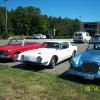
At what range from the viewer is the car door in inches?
503

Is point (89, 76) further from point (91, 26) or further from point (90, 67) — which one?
point (91, 26)

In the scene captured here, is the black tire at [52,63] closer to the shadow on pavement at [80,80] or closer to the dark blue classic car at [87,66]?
the shadow on pavement at [80,80]

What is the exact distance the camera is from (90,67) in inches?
353

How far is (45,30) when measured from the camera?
303 ft

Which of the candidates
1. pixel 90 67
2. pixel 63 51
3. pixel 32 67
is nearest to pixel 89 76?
pixel 90 67

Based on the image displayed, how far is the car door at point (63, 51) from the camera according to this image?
12.8 meters

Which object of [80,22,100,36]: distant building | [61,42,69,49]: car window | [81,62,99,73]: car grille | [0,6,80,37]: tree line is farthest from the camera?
[0,6,80,37]: tree line

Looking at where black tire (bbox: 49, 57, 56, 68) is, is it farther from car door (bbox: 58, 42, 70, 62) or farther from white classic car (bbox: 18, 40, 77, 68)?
car door (bbox: 58, 42, 70, 62)

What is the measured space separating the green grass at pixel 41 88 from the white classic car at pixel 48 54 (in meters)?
1.43

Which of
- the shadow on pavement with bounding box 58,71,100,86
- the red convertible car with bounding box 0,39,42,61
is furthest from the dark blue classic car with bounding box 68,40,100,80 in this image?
the red convertible car with bounding box 0,39,42,61

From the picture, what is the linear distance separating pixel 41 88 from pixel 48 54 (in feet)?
12.2

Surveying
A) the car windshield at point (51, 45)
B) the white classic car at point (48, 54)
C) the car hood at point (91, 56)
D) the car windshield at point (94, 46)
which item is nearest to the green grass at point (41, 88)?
the car hood at point (91, 56)

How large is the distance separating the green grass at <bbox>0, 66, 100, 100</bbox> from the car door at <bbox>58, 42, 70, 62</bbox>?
300 centimetres

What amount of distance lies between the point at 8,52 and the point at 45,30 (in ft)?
259
